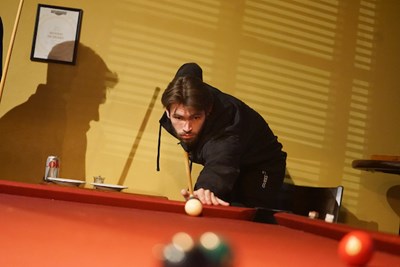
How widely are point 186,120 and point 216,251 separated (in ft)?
6.46

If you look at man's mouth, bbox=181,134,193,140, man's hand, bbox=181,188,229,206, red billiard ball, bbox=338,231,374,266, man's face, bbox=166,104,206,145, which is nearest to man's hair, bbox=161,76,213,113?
man's face, bbox=166,104,206,145

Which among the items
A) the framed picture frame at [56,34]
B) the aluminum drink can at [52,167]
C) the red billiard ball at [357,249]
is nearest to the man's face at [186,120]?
the aluminum drink can at [52,167]

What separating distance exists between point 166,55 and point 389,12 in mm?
1709

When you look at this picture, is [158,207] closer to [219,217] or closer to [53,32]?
[219,217]

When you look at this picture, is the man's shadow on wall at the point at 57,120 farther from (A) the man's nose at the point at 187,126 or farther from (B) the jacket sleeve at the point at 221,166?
(B) the jacket sleeve at the point at 221,166

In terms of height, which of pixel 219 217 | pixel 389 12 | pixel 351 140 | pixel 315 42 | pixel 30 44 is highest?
pixel 389 12

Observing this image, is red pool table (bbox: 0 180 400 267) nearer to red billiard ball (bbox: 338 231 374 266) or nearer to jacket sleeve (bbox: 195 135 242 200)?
red billiard ball (bbox: 338 231 374 266)

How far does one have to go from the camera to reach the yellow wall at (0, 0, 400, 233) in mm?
3428

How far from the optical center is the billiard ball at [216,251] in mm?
604

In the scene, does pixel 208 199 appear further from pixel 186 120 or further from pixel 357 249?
pixel 357 249

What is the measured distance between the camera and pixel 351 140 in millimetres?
→ 3637

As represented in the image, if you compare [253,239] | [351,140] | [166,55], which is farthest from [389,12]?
[253,239]

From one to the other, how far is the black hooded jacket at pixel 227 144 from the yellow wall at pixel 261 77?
2.05ft

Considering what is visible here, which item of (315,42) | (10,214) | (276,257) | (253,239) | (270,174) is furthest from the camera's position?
(315,42)
